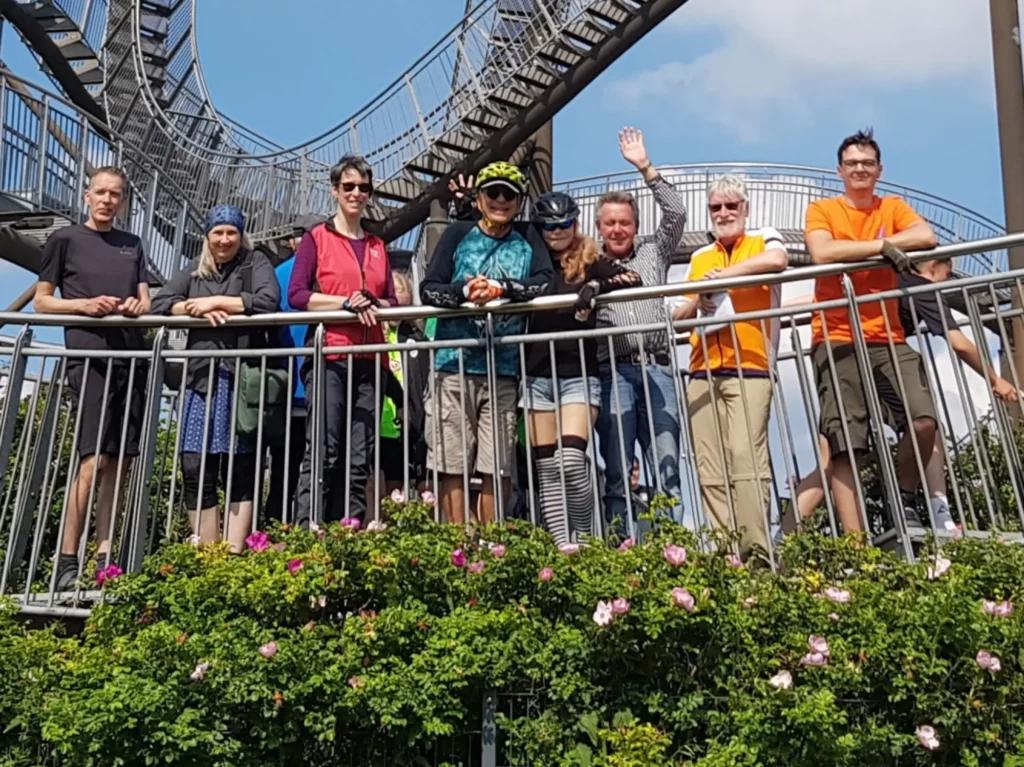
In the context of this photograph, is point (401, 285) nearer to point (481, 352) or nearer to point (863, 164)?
point (481, 352)

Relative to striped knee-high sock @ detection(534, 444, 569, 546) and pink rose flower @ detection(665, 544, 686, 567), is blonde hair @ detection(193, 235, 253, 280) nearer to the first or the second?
striped knee-high sock @ detection(534, 444, 569, 546)

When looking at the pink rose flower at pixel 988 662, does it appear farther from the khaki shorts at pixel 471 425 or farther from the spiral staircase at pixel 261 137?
the spiral staircase at pixel 261 137

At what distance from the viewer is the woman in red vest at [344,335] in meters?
5.70

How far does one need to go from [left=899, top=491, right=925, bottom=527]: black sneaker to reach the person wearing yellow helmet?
183 cm

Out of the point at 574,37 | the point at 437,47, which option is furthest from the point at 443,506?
the point at 437,47

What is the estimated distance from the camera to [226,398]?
5836 millimetres

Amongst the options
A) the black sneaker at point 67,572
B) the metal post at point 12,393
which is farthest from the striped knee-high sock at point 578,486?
the metal post at point 12,393

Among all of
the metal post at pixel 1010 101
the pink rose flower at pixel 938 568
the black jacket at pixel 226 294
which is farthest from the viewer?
the metal post at pixel 1010 101

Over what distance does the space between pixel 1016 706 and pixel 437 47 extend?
12402 mm

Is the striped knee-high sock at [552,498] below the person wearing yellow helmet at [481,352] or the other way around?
below

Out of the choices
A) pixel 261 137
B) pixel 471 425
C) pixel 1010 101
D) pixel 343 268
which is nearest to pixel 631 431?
pixel 471 425

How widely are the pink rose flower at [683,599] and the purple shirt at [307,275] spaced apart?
255cm

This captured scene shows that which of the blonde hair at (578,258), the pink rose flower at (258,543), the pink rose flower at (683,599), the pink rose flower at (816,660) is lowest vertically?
the pink rose flower at (816,660)

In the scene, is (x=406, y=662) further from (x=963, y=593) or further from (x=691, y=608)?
(x=963, y=593)
